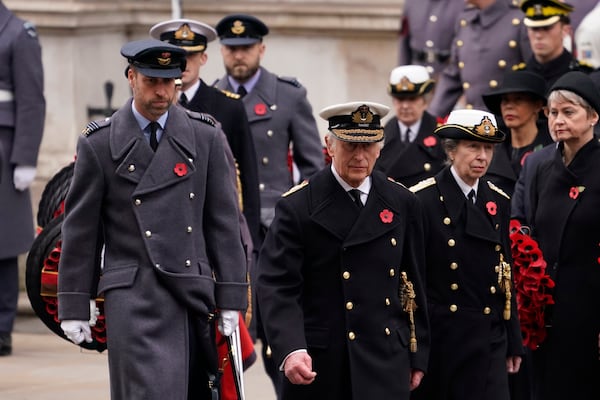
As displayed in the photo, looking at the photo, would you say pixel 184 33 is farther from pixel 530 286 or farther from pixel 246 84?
pixel 530 286

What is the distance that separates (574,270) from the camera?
9.78m

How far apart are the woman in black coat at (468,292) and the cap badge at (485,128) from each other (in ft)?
0.06

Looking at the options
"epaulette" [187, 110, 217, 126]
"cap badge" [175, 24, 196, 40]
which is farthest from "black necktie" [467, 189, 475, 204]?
"cap badge" [175, 24, 196, 40]

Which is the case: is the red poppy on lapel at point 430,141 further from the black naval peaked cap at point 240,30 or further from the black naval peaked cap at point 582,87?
the black naval peaked cap at point 582,87

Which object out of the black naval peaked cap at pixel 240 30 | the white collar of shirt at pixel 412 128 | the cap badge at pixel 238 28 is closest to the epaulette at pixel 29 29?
the black naval peaked cap at pixel 240 30

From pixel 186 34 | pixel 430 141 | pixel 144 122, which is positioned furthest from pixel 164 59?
pixel 430 141

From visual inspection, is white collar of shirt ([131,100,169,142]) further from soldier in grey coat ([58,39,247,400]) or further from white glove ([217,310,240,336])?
white glove ([217,310,240,336])

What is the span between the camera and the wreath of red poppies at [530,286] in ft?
32.1

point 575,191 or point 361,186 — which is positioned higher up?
point 361,186

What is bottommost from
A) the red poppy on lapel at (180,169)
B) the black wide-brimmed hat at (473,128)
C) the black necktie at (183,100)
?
the black necktie at (183,100)

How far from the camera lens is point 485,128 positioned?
945 cm

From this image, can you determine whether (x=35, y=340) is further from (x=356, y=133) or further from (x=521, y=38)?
(x=356, y=133)

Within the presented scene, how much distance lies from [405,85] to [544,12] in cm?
95

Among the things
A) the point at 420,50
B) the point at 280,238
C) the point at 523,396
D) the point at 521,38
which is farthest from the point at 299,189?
the point at 420,50
